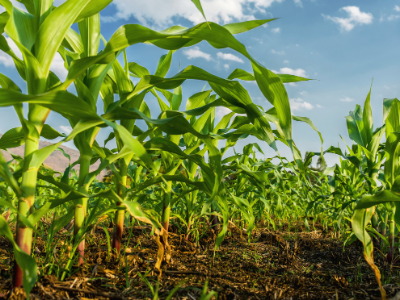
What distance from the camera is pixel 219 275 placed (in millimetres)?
1221

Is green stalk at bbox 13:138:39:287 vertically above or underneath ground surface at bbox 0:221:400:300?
above

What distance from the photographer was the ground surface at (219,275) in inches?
36.7

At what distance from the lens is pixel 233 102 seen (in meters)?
1.00

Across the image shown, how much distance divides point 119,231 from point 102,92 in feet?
2.34

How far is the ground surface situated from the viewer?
93 cm

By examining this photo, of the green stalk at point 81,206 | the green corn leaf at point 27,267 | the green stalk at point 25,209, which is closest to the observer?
the green corn leaf at point 27,267

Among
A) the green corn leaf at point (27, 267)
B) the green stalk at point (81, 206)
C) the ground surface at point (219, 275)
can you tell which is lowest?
the ground surface at point (219, 275)

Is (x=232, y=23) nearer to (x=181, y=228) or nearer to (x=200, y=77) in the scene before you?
(x=200, y=77)

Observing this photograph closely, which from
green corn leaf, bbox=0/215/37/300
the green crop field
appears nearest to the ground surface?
the green crop field

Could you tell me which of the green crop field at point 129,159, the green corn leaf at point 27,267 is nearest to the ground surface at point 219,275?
the green crop field at point 129,159

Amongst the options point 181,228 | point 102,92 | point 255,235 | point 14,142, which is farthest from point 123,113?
point 255,235

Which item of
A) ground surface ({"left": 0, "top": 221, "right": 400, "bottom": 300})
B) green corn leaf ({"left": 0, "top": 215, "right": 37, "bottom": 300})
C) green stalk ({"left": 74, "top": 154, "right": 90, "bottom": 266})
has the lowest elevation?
ground surface ({"left": 0, "top": 221, "right": 400, "bottom": 300})

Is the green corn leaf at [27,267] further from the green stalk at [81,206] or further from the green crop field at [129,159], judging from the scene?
the green stalk at [81,206]

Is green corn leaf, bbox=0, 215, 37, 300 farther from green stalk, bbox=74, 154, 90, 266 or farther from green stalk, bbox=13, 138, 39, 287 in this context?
green stalk, bbox=74, 154, 90, 266
